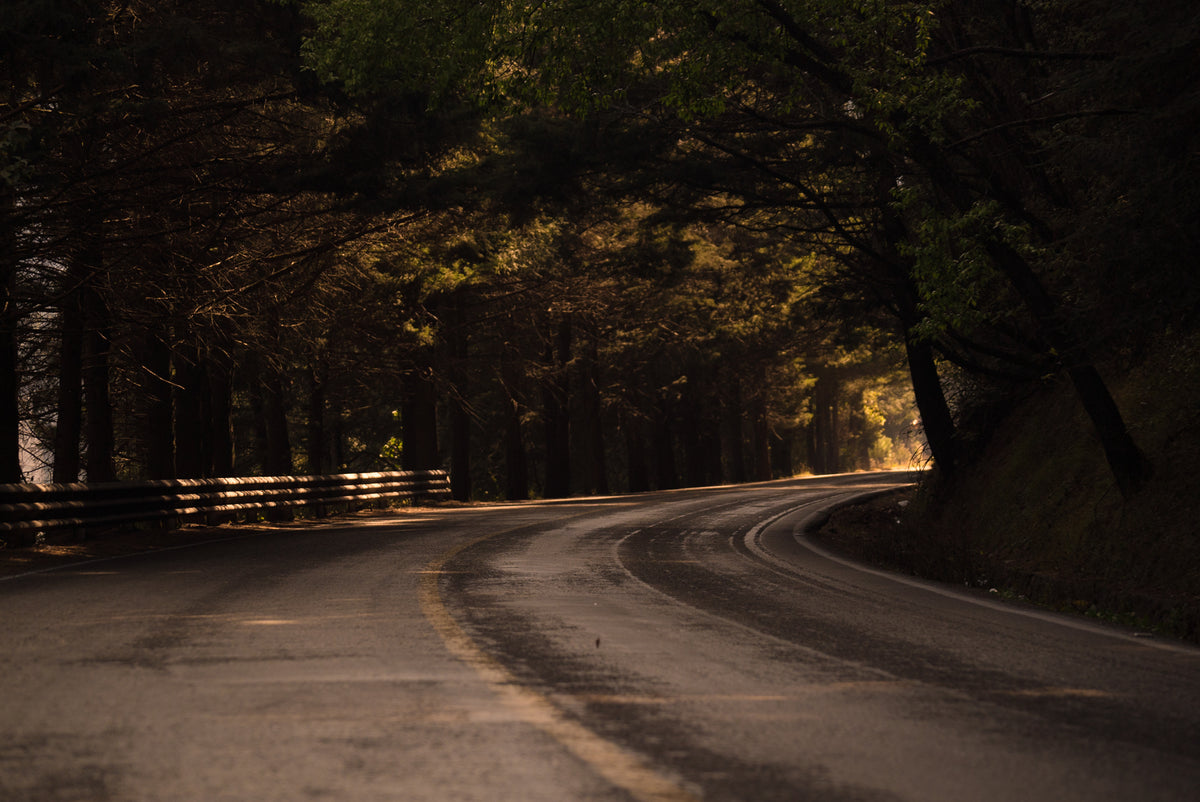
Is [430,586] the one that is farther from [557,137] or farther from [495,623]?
[557,137]

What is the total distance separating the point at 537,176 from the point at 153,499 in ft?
26.6

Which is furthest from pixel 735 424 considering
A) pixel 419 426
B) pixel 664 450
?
pixel 419 426

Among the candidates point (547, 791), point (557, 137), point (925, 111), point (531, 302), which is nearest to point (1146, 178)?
point (925, 111)

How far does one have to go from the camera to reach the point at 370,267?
25.7 m

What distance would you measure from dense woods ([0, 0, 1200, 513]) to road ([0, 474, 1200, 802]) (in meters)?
4.21

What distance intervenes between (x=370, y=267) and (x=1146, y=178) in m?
18.0

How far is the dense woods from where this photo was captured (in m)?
12.7

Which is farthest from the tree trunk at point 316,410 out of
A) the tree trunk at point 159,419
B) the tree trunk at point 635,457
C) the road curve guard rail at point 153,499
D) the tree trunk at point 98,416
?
the tree trunk at point 635,457

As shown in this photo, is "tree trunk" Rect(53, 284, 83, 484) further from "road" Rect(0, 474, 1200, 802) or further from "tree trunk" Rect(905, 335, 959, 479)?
"tree trunk" Rect(905, 335, 959, 479)

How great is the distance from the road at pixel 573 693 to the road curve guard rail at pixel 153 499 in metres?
4.17

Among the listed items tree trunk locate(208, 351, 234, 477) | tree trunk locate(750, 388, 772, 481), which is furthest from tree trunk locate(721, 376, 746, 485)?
tree trunk locate(208, 351, 234, 477)

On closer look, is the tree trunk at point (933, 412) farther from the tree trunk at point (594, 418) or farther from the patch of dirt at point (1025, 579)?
the tree trunk at point (594, 418)

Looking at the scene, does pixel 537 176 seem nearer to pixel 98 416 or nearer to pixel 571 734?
pixel 98 416

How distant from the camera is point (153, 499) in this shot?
1870 centimetres
